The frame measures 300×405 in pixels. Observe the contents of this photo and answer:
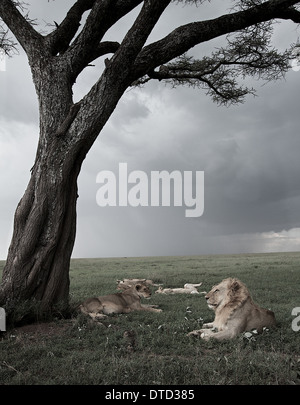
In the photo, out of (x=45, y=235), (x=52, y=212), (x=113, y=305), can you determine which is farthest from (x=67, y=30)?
(x=113, y=305)

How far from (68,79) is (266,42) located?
8.84 m

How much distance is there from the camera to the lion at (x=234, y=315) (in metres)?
7.54

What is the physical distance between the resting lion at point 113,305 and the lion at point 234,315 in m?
2.60

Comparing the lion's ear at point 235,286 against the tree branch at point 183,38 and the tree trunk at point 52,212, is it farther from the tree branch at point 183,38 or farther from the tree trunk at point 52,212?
the tree branch at point 183,38

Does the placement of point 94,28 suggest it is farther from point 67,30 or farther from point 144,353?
point 144,353

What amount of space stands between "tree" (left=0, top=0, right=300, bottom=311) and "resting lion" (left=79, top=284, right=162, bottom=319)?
621mm

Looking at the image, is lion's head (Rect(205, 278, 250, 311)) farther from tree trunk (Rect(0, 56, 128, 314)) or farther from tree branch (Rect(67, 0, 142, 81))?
tree branch (Rect(67, 0, 142, 81))

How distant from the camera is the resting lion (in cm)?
977

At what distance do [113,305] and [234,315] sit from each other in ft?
11.3

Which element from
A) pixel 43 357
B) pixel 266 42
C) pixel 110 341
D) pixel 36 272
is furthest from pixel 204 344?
pixel 266 42

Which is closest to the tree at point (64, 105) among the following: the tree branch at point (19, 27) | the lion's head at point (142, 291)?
the tree branch at point (19, 27)

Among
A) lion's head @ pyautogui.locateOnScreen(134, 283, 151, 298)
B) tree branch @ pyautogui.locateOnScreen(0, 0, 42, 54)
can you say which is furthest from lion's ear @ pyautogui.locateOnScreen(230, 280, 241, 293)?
tree branch @ pyautogui.locateOnScreen(0, 0, 42, 54)

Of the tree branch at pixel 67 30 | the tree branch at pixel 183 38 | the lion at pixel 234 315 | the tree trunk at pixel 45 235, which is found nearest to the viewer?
the lion at pixel 234 315

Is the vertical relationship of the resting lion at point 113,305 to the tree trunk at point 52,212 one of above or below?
below
